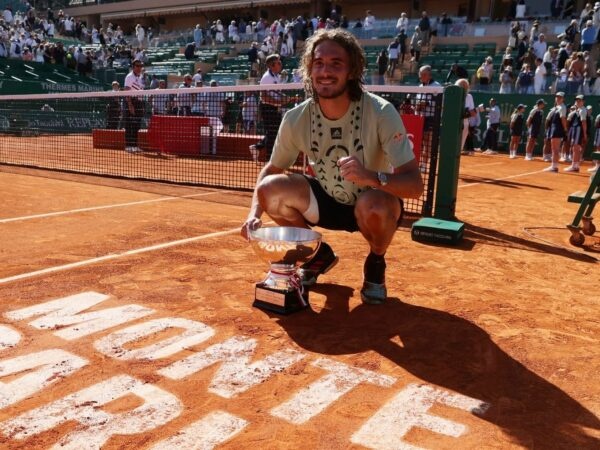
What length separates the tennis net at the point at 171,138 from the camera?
10.2 metres

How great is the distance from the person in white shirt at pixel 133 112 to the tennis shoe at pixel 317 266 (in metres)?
8.82

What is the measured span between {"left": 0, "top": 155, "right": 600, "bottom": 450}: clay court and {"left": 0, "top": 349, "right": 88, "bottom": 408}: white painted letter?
1 cm

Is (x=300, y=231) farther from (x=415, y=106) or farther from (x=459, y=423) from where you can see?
(x=415, y=106)

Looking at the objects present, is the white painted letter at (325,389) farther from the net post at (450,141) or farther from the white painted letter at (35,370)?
the net post at (450,141)

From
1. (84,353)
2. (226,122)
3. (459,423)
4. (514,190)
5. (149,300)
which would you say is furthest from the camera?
(226,122)

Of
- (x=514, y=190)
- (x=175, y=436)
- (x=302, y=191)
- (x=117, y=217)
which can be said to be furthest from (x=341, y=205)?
(x=514, y=190)

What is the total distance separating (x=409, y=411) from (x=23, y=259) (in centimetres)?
347

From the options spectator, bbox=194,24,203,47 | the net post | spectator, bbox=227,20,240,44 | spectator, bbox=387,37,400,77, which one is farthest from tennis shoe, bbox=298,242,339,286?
spectator, bbox=194,24,203,47

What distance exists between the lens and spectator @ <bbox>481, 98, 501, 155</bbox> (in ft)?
68.0

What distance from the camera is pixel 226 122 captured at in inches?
520

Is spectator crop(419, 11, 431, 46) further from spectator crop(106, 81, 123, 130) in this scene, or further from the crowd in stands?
spectator crop(106, 81, 123, 130)

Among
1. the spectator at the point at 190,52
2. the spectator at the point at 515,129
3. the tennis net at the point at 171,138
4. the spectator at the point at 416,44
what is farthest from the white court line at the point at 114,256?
the spectator at the point at 190,52

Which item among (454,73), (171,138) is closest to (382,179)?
(454,73)

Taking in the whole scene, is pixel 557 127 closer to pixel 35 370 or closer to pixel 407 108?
pixel 407 108
